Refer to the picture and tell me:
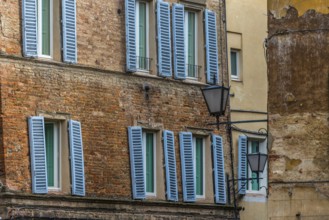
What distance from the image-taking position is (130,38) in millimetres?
35875

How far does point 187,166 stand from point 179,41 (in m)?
3.12

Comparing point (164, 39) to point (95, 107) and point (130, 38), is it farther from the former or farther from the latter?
point (95, 107)

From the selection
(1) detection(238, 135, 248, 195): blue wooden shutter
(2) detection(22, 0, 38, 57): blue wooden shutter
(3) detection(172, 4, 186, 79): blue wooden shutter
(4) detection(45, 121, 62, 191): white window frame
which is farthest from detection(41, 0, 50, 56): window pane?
(1) detection(238, 135, 248, 195): blue wooden shutter

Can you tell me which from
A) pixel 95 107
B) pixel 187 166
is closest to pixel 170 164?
pixel 187 166

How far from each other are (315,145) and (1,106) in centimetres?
1136

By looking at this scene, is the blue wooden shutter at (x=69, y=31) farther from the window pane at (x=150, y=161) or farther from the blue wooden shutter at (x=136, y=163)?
the window pane at (x=150, y=161)

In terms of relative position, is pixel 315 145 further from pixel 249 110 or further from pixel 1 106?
pixel 249 110

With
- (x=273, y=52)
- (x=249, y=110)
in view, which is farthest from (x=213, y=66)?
(x=273, y=52)

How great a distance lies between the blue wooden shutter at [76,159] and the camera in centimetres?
3372

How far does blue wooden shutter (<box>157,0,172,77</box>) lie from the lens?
1448 inches

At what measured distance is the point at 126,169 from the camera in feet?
116

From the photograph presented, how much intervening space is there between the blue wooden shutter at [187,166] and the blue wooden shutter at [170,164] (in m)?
0.32

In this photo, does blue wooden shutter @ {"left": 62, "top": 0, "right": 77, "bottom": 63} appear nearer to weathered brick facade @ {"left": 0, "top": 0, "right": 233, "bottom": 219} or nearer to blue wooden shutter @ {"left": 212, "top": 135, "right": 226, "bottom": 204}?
weathered brick facade @ {"left": 0, "top": 0, "right": 233, "bottom": 219}

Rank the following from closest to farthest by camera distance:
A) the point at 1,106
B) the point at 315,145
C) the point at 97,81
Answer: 1. the point at 315,145
2. the point at 1,106
3. the point at 97,81
